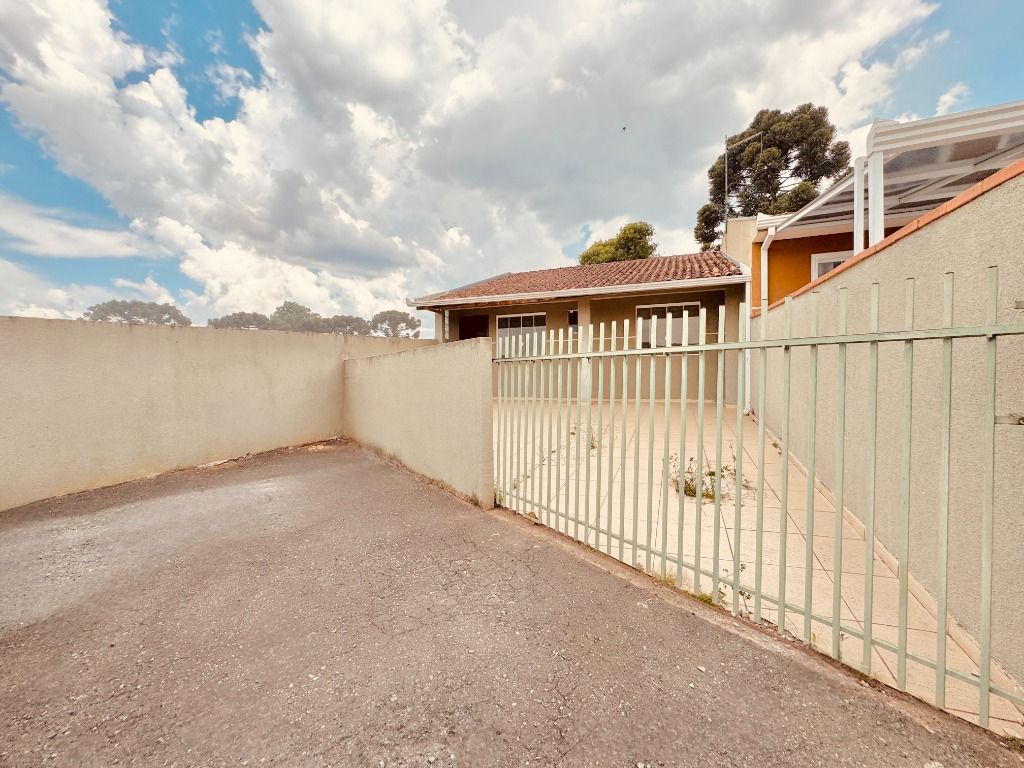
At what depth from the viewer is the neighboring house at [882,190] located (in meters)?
4.22

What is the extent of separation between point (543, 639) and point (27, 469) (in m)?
6.32

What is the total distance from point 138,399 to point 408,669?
6.05m

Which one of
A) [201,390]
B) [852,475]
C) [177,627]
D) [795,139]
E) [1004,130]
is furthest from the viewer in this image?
[795,139]

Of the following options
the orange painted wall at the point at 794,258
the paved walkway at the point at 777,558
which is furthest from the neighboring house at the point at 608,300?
the paved walkway at the point at 777,558

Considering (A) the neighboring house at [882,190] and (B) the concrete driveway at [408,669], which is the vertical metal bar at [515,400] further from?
(A) the neighboring house at [882,190]

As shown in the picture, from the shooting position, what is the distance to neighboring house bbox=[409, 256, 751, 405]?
29.2 ft

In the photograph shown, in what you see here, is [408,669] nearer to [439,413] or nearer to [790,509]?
[439,413]

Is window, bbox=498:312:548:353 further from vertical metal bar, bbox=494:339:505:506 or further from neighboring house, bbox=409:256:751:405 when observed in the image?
vertical metal bar, bbox=494:339:505:506

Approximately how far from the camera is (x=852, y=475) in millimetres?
3125

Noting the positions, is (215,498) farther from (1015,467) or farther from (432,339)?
(432,339)

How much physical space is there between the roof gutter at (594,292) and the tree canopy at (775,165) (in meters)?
15.6

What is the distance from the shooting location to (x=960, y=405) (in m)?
1.83

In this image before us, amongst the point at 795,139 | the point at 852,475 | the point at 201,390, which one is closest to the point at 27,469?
the point at 201,390

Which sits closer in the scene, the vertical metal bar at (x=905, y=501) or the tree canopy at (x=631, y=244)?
the vertical metal bar at (x=905, y=501)
